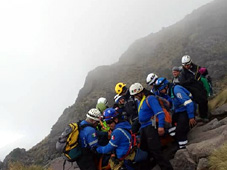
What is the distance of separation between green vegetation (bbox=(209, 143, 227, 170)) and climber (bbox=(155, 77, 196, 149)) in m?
1.85

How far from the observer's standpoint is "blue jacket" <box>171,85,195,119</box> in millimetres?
6887

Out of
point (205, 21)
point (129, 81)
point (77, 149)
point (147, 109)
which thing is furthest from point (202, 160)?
point (205, 21)

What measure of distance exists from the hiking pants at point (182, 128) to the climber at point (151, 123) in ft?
3.25

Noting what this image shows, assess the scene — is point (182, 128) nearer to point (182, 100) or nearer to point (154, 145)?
point (182, 100)

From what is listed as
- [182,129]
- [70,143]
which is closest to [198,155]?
[182,129]

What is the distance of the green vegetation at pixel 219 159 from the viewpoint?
457 centimetres

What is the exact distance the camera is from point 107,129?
8.16m

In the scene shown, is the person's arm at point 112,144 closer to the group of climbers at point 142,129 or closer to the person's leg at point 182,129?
the group of climbers at point 142,129

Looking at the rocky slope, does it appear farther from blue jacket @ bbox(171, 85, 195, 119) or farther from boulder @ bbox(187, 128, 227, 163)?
boulder @ bbox(187, 128, 227, 163)

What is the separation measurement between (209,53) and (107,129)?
23.5 metres

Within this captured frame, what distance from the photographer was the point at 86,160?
22.1ft

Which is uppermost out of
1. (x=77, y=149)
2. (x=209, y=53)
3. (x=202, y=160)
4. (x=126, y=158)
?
(x=77, y=149)

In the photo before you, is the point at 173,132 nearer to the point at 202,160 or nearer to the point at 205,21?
the point at 202,160

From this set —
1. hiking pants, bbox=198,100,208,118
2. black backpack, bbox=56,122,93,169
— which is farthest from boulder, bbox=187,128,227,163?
black backpack, bbox=56,122,93,169
